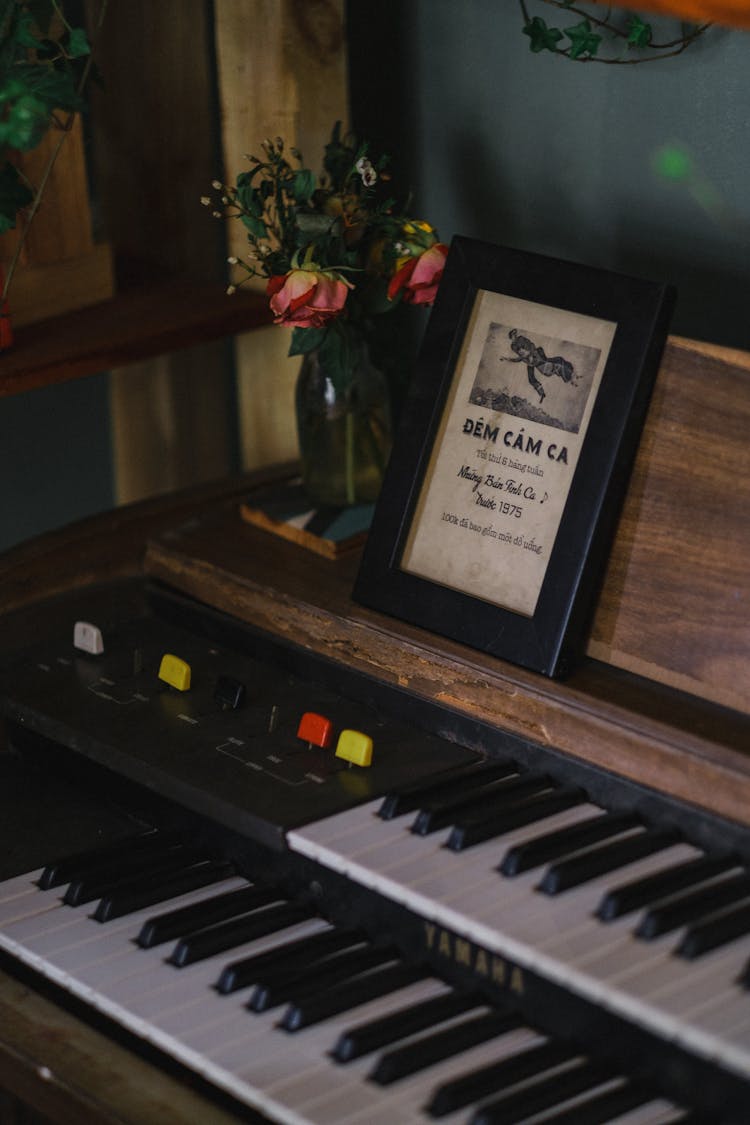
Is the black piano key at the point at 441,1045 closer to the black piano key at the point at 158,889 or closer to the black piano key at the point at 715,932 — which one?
the black piano key at the point at 715,932

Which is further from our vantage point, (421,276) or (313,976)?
(421,276)

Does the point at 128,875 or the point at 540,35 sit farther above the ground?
the point at 540,35

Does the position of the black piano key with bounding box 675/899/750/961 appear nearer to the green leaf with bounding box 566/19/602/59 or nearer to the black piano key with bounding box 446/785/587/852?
the black piano key with bounding box 446/785/587/852

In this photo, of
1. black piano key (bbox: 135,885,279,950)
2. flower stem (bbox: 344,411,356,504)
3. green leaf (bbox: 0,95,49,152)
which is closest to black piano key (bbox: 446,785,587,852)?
black piano key (bbox: 135,885,279,950)

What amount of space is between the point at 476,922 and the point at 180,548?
0.77 m

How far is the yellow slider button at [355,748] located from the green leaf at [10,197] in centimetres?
69

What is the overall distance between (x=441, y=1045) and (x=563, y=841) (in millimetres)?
242

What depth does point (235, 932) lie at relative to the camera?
1674 mm

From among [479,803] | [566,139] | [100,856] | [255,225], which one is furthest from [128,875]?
[566,139]

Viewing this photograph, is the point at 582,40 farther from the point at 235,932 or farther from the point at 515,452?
the point at 235,932

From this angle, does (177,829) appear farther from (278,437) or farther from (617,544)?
(278,437)

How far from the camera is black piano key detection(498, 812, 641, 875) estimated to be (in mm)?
1582

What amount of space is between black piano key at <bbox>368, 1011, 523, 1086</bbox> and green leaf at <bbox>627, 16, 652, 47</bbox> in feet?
3.80

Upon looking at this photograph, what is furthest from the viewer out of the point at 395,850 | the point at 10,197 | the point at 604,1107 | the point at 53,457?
the point at 53,457
